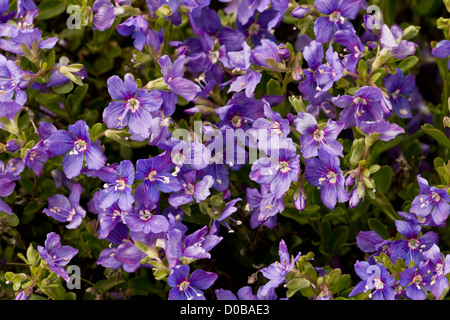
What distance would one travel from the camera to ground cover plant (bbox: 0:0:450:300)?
5.41ft

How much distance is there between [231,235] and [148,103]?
580 millimetres

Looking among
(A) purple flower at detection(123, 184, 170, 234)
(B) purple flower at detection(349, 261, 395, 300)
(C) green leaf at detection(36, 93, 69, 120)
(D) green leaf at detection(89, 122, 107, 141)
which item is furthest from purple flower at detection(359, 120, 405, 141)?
(C) green leaf at detection(36, 93, 69, 120)

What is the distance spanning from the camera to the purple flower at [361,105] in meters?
1.65

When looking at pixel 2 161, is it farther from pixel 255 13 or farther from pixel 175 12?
pixel 255 13

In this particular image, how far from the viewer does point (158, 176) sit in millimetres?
1658

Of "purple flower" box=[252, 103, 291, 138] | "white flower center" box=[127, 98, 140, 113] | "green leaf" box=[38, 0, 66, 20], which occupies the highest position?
"green leaf" box=[38, 0, 66, 20]

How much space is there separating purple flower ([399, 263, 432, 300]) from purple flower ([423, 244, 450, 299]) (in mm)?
16

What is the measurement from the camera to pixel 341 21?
5.81 ft

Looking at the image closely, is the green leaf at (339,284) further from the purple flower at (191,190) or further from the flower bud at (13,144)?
the flower bud at (13,144)

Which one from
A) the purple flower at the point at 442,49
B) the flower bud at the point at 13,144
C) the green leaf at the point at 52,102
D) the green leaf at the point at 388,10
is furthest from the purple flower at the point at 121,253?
the green leaf at the point at 388,10

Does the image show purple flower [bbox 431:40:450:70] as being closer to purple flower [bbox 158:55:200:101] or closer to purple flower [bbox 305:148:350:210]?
purple flower [bbox 305:148:350:210]

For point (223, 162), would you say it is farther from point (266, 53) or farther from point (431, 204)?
point (431, 204)

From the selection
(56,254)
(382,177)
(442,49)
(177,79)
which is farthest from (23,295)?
(442,49)
